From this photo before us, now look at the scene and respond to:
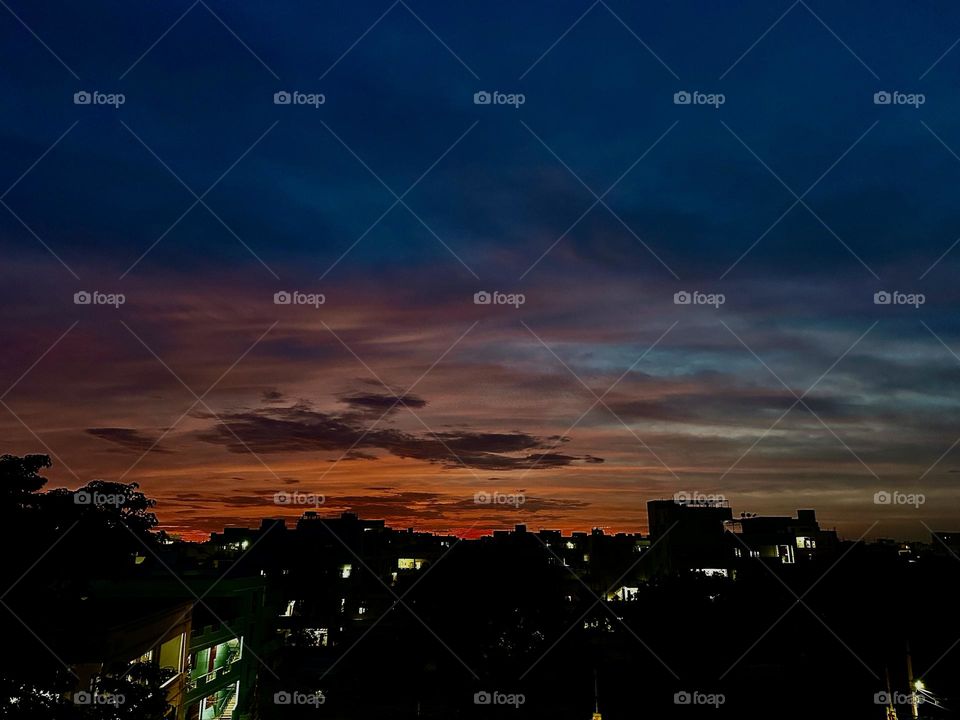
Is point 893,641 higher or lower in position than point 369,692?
higher

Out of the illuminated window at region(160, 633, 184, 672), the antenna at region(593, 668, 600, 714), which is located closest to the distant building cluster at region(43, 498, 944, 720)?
the illuminated window at region(160, 633, 184, 672)

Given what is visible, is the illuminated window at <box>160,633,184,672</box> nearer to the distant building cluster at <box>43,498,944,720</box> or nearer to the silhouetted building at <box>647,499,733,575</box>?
the distant building cluster at <box>43,498,944,720</box>

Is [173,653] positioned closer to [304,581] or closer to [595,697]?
[595,697]

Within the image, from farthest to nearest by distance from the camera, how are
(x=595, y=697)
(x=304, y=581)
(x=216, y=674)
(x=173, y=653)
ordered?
(x=304, y=581), (x=216, y=674), (x=595, y=697), (x=173, y=653)

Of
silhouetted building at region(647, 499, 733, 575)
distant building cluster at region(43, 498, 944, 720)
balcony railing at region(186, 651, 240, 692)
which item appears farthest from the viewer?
silhouetted building at region(647, 499, 733, 575)

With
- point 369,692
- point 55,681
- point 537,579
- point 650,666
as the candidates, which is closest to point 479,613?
point 537,579

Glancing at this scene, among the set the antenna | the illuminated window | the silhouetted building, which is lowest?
the antenna

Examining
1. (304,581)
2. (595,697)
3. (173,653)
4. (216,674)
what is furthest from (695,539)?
(173,653)

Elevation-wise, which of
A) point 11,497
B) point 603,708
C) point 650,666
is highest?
point 11,497

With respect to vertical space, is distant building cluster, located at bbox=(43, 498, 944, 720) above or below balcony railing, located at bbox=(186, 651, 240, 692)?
above

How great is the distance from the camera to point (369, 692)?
27.5 m

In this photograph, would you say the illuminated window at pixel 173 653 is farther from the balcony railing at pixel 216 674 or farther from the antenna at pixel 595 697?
the antenna at pixel 595 697

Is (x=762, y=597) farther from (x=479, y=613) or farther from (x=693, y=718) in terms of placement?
(x=479, y=613)

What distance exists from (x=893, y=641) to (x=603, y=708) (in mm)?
10911
